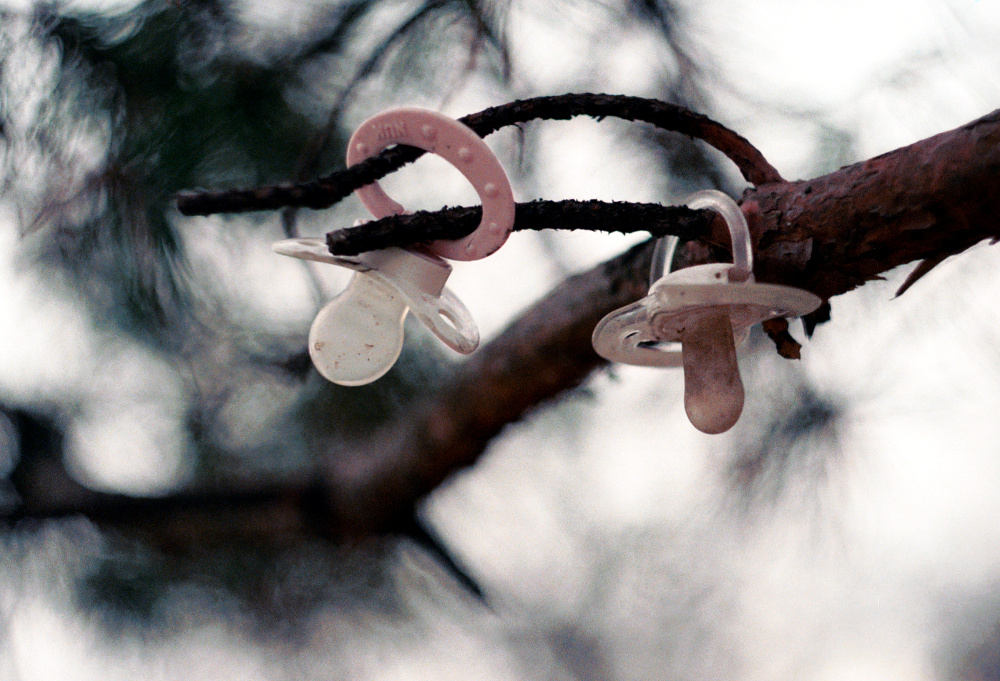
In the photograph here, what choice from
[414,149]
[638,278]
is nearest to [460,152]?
[414,149]

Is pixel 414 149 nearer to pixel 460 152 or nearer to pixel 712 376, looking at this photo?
pixel 460 152


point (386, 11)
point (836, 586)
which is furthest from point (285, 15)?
point (836, 586)

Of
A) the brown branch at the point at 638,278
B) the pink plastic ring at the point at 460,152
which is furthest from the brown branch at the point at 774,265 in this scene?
the pink plastic ring at the point at 460,152

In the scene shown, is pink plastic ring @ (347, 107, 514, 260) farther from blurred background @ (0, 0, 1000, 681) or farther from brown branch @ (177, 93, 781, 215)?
blurred background @ (0, 0, 1000, 681)

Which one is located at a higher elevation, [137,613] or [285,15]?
[285,15]

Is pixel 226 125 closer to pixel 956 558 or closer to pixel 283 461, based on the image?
pixel 283 461

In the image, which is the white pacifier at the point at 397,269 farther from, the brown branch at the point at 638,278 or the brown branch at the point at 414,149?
the brown branch at the point at 638,278
